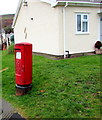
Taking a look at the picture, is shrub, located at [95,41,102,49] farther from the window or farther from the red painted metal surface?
the red painted metal surface

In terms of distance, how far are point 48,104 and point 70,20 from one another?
26.4ft

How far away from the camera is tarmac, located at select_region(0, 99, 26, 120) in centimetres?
363

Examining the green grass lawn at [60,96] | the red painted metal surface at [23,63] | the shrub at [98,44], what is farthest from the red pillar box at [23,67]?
the shrub at [98,44]

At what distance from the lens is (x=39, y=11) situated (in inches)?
491

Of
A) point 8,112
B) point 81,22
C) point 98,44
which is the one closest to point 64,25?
point 81,22

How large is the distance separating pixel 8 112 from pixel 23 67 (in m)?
1.31

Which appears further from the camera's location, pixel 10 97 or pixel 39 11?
pixel 39 11

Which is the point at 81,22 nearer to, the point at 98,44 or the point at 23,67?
the point at 98,44

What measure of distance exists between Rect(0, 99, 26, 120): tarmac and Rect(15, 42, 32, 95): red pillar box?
63 cm

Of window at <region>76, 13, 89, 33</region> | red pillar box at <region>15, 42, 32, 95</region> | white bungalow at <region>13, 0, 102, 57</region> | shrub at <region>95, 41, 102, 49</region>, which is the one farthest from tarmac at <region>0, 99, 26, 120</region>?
shrub at <region>95, 41, 102, 49</region>

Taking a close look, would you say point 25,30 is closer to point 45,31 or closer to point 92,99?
point 45,31

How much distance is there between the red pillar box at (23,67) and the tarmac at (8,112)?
627 mm

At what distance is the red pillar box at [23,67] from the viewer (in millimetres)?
4758

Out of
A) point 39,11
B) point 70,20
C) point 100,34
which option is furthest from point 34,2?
point 100,34
